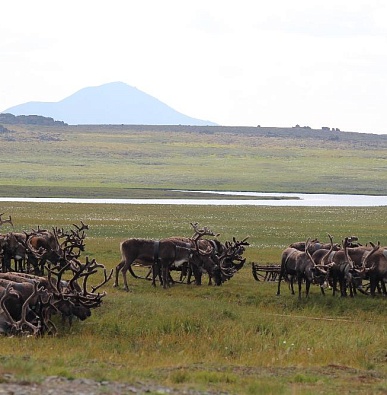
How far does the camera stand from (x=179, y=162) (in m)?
140

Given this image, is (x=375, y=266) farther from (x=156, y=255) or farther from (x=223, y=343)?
(x=223, y=343)

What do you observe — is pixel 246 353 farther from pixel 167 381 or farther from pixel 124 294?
pixel 124 294

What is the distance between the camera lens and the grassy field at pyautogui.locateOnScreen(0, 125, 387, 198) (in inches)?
4070

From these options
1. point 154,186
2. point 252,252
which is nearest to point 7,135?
point 154,186

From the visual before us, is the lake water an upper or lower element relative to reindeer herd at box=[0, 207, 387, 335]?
lower

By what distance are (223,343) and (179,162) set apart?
12320 cm

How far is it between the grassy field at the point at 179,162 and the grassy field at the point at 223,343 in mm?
65073

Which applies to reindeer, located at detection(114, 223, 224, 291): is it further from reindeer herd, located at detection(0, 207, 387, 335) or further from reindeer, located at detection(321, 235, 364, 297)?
reindeer, located at detection(321, 235, 364, 297)

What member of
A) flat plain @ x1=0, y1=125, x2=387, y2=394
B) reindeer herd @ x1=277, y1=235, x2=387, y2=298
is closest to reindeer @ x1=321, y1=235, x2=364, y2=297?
reindeer herd @ x1=277, y1=235, x2=387, y2=298

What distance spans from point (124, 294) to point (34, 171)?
10034 cm

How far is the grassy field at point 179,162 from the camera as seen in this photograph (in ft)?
339

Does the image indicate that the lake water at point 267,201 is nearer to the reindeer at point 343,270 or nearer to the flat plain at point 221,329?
the flat plain at point 221,329

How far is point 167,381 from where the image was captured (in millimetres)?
12133

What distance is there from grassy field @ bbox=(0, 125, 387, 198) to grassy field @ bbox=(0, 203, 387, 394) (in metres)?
65.1
